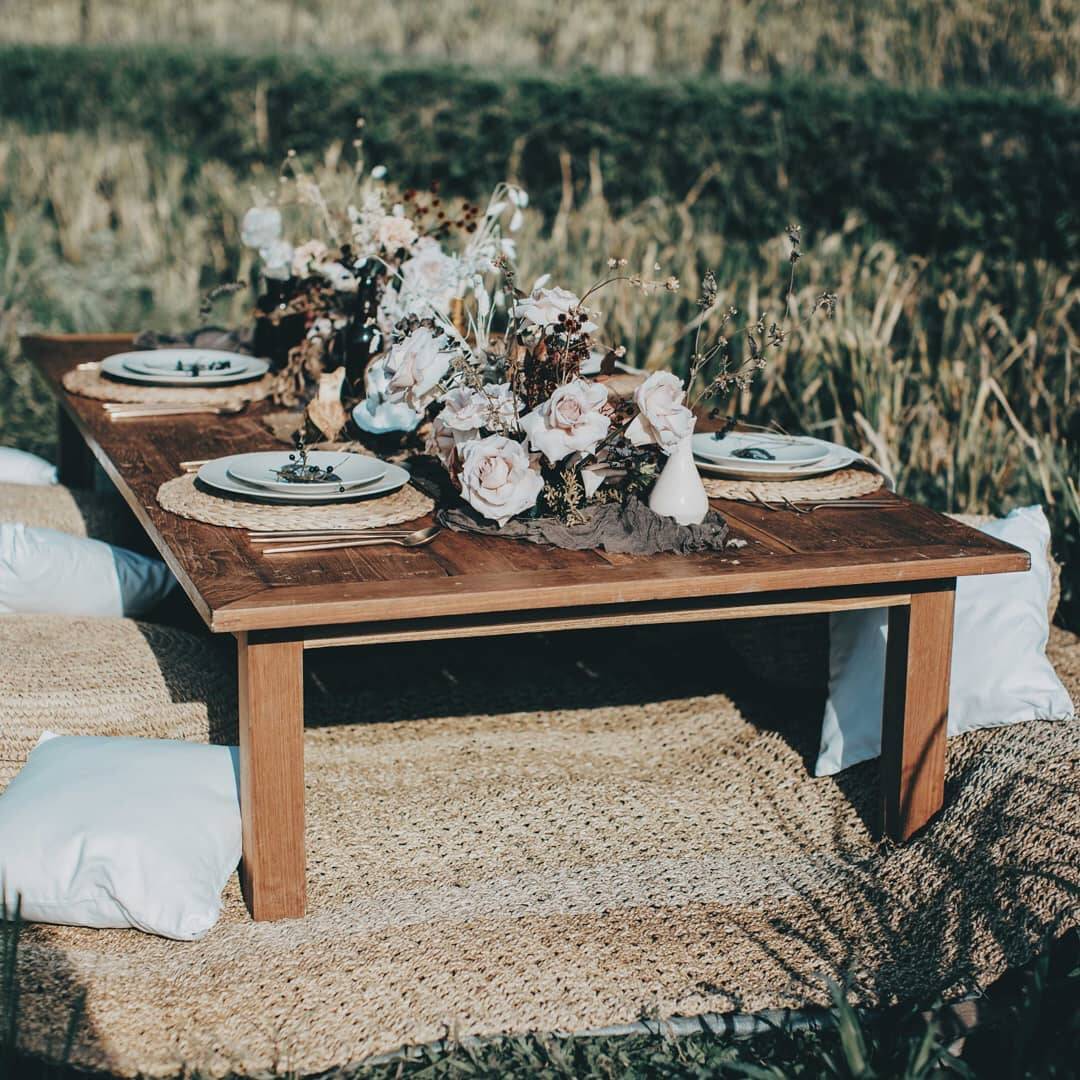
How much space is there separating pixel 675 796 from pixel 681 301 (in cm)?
262

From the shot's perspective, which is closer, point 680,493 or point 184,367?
point 680,493

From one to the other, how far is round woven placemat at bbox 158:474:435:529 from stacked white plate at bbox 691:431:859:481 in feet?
1.91

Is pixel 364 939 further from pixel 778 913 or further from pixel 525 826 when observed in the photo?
pixel 778 913

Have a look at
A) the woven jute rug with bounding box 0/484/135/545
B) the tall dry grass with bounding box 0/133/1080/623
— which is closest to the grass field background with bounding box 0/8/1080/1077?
the tall dry grass with bounding box 0/133/1080/623

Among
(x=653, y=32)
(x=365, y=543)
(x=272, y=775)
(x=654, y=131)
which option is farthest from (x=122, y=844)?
(x=653, y=32)

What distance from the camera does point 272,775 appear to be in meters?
2.27

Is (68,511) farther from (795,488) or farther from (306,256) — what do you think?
(795,488)

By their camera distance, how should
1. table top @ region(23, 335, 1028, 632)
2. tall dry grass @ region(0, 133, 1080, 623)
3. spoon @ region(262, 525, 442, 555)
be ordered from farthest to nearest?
tall dry grass @ region(0, 133, 1080, 623)
spoon @ region(262, 525, 442, 555)
table top @ region(23, 335, 1028, 632)

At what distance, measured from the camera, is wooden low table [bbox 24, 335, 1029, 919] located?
2203 millimetres

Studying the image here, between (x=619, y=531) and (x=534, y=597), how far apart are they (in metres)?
0.30

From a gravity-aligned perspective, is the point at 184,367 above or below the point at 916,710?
above

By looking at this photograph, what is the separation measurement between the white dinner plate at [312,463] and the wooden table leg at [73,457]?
1762 mm

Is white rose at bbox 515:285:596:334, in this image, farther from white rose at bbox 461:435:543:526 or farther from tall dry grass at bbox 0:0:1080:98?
tall dry grass at bbox 0:0:1080:98

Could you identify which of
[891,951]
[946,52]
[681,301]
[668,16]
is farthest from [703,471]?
[668,16]
